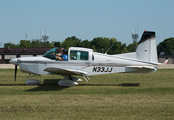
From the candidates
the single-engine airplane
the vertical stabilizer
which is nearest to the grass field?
the single-engine airplane

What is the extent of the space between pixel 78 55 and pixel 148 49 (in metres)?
3.49

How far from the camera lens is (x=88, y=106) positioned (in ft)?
20.6

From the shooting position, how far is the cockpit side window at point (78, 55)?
9.99 metres

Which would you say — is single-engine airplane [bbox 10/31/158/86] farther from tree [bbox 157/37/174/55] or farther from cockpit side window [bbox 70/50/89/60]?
tree [bbox 157/37/174/55]

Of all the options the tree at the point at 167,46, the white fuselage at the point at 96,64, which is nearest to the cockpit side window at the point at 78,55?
the white fuselage at the point at 96,64

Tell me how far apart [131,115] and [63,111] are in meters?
1.87

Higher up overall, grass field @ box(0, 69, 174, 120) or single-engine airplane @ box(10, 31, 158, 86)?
single-engine airplane @ box(10, 31, 158, 86)

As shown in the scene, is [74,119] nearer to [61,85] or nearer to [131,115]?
[131,115]

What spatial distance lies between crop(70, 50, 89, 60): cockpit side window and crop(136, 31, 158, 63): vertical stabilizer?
105 inches

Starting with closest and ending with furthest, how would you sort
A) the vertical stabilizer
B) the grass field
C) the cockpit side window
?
the grass field
the cockpit side window
the vertical stabilizer

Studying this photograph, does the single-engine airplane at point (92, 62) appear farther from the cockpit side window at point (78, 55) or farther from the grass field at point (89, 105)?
the grass field at point (89, 105)

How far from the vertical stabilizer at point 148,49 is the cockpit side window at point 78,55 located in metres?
2.66

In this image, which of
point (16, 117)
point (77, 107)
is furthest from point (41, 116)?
point (77, 107)

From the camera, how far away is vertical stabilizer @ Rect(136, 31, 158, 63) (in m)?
10.1
